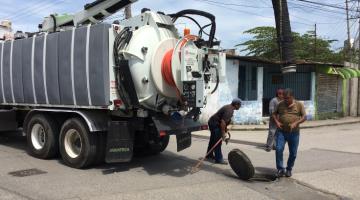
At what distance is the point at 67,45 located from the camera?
29.9ft

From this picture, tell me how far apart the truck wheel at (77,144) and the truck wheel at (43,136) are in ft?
1.46

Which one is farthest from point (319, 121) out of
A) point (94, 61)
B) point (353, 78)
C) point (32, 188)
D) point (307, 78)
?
point (32, 188)

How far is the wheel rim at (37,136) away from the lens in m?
10.2

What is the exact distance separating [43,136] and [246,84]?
38.7 ft

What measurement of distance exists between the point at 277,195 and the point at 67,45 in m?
4.97

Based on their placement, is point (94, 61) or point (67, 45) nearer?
point (94, 61)

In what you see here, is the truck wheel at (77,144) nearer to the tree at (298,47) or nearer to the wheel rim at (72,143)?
the wheel rim at (72,143)

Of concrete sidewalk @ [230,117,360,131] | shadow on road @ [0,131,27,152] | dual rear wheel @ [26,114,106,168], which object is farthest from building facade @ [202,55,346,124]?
dual rear wheel @ [26,114,106,168]

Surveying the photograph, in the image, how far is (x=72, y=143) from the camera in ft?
30.7

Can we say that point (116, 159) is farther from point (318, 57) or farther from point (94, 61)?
point (318, 57)

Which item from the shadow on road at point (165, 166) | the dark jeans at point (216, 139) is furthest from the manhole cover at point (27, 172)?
the dark jeans at point (216, 139)

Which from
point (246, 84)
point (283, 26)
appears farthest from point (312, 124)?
point (283, 26)

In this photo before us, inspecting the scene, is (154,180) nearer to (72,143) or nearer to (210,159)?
(72,143)

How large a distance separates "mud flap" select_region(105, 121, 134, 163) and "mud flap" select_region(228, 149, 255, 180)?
1941mm
